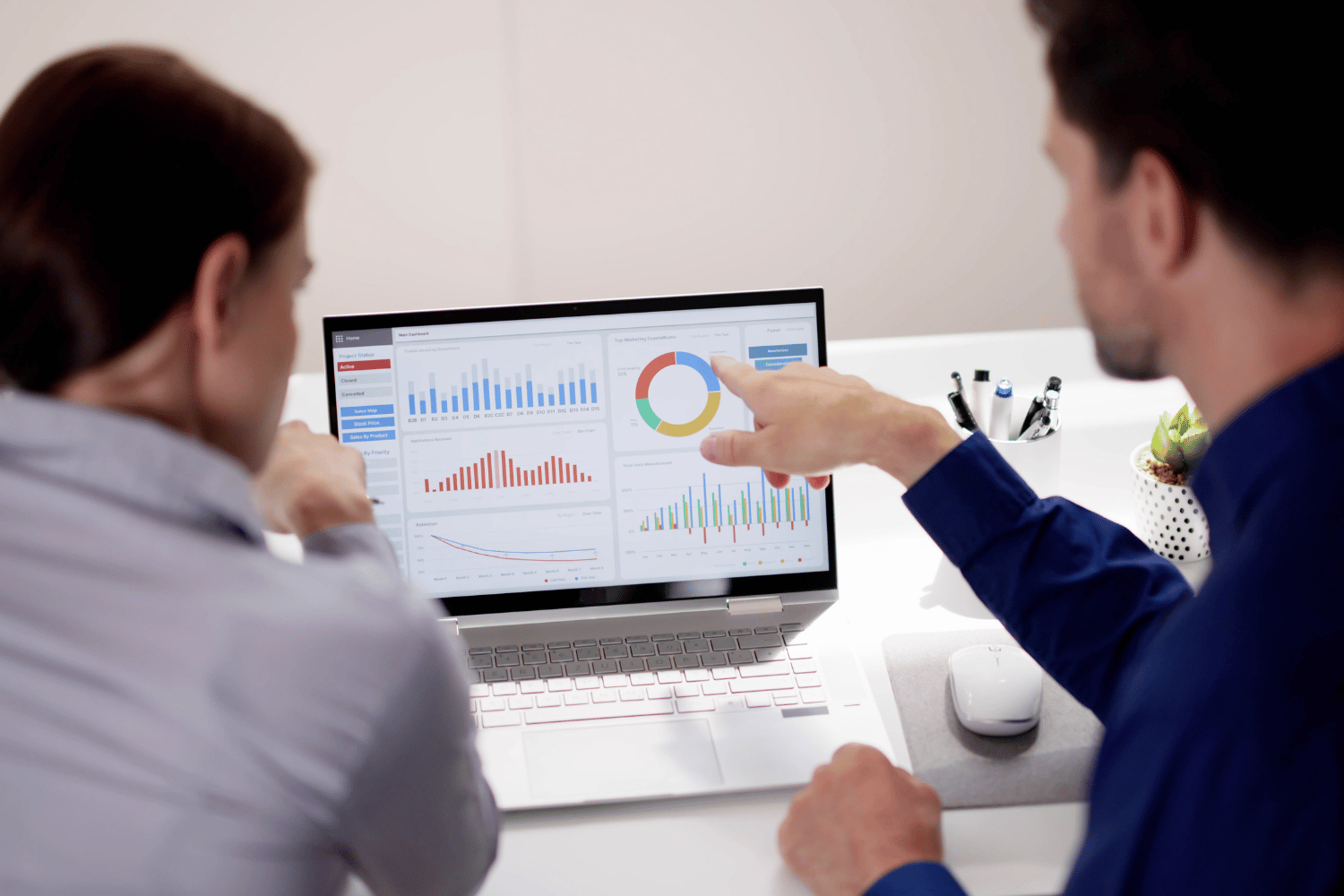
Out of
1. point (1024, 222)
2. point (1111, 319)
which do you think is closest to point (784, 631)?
point (1111, 319)

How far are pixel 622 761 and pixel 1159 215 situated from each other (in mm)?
575

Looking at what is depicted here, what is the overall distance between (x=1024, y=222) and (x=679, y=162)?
76cm

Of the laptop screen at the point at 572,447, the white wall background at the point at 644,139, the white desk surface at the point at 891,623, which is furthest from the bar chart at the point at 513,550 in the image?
the white wall background at the point at 644,139

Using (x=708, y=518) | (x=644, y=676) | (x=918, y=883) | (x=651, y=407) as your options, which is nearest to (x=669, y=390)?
(x=651, y=407)

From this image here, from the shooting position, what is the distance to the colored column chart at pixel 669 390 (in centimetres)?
105

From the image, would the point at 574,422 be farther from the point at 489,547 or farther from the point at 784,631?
the point at 784,631

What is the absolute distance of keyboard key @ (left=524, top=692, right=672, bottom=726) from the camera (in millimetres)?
944

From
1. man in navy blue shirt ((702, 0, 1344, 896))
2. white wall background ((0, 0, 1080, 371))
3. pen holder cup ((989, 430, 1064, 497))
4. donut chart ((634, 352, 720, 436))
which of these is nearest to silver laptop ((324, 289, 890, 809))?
donut chart ((634, 352, 720, 436))

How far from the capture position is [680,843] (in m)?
0.83

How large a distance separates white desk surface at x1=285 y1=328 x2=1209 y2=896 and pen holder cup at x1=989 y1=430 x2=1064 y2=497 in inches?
5.0

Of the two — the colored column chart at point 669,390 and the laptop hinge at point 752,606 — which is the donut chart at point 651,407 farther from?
the laptop hinge at point 752,606

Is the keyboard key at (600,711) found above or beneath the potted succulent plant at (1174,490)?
beneath

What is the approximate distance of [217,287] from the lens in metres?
0.57

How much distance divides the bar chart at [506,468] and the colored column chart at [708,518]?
0.12 feet
